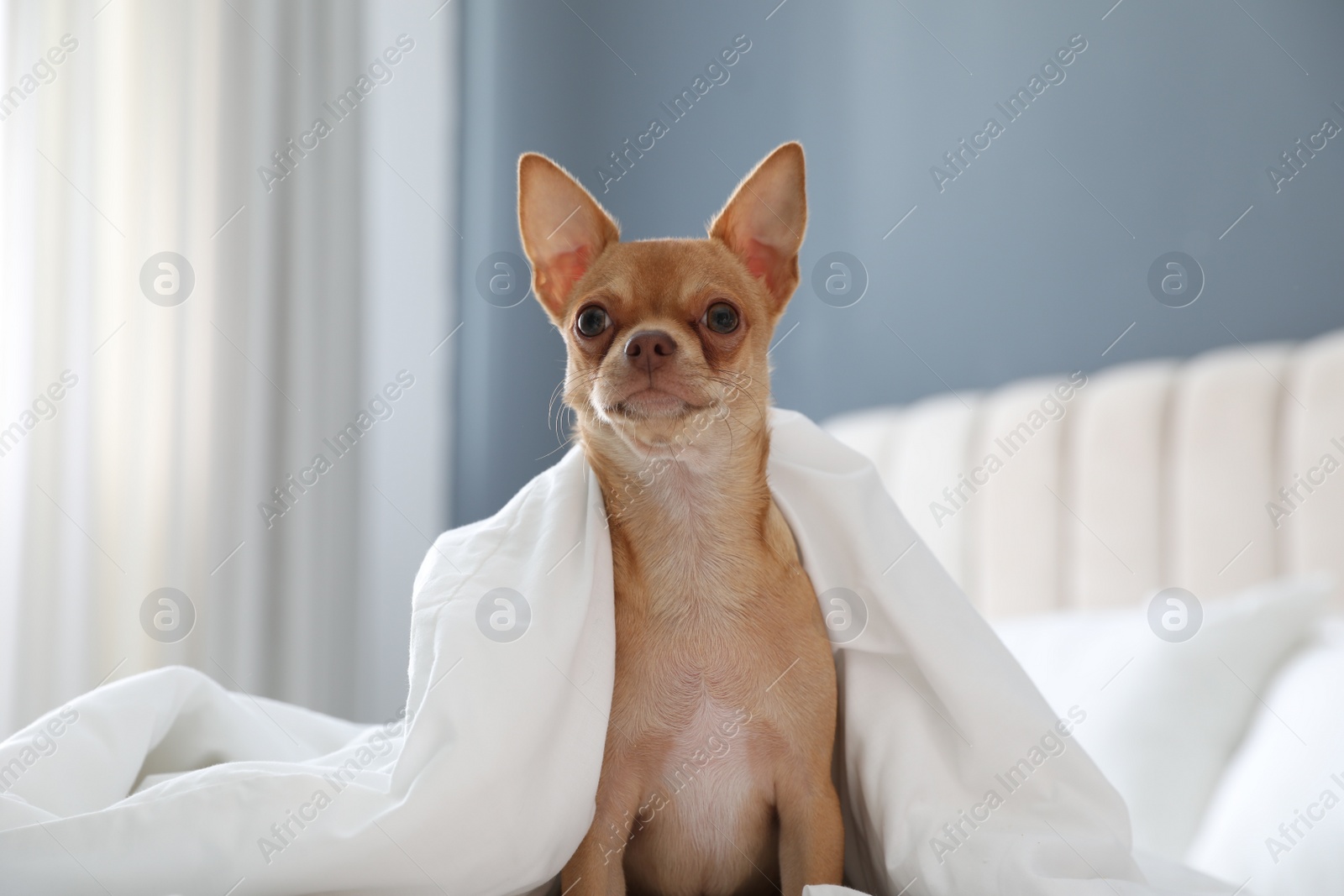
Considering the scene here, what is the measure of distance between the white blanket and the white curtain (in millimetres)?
2024

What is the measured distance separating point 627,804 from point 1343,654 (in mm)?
1306

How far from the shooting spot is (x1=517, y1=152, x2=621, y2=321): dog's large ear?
1708 mm

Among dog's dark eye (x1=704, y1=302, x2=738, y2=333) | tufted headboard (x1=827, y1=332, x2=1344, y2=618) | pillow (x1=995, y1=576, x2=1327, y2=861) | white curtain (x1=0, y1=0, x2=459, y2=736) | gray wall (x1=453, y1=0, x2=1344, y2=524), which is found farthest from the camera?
white curtain (x1=0, y1=0, x2=459, y2=736)

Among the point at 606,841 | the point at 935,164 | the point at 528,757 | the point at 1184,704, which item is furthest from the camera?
the point at 935,164

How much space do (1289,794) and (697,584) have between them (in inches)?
39.1

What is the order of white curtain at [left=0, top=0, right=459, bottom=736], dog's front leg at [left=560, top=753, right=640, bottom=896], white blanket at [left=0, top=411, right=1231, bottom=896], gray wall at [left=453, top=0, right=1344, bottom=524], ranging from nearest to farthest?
white blanket at [left=0, top=411, right=1231, bottom=896] < dog's front leg at [left=560, top=753, right=640, bottom=896] < gray wall at [left=453, top=0, right=1344, bottom=524] < white curtain at [left=0, top=0, right=459, bottom=736]

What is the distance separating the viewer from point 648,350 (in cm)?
149

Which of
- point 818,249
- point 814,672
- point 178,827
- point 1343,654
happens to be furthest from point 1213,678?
point 818,249

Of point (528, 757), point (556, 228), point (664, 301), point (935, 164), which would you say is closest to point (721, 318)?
point (664, 301)

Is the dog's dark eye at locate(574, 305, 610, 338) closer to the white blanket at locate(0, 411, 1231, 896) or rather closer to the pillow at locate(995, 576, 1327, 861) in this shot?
the white blanket at locate(0, 411, 1231, 896)

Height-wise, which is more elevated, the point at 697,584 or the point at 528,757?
the point at 697,584

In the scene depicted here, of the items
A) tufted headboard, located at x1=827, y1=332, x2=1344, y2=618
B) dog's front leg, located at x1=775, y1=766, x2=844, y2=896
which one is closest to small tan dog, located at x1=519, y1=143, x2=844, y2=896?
dog's front leg, located at x1=775, y1=766, x2=844, y2=896

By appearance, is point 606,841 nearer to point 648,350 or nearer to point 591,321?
point 648,350

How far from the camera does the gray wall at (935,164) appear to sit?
2609mm
